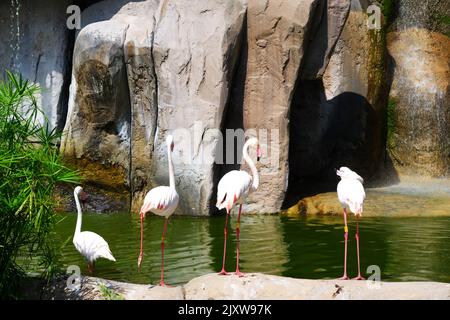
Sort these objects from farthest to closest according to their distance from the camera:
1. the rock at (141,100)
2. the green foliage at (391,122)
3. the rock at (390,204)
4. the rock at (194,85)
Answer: the green foliage at (391,122) → the rock at (141,100) → the rock at (194,85) → the rock at (390,204)

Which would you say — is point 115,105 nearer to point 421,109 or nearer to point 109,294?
point 421,109

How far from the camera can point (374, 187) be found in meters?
12.4

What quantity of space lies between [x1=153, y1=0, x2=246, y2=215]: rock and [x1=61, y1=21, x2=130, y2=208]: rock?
64 centimetres

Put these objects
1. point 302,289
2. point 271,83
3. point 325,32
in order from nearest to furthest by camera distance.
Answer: point 302,289 → point 271,83 → point 325,32

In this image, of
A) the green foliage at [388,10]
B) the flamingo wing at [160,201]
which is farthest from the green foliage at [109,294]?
the green foliage at [388,10]

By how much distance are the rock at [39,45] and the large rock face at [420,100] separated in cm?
588

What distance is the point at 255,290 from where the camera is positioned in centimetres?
517

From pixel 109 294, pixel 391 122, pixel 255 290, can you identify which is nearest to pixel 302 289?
pixel 255 290

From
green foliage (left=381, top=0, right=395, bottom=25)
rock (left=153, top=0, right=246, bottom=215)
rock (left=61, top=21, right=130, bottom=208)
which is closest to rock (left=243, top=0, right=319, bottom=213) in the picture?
rock (left=153, top=0, right=246, bottom=215)

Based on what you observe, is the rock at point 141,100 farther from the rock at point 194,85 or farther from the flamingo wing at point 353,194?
the flamingo wing at point 353,194

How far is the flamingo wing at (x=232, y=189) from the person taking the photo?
6082mm

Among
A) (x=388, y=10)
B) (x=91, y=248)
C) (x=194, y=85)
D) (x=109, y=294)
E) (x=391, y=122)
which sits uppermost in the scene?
(x=388, y=10)

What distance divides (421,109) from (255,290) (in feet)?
29.4

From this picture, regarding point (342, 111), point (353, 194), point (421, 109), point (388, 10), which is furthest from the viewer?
point (388, 10)
